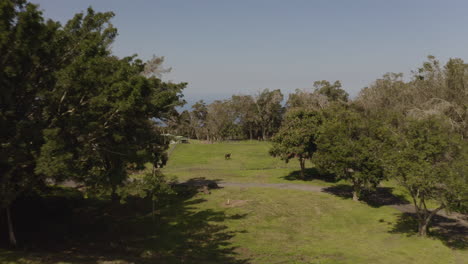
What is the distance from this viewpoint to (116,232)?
27938 mm

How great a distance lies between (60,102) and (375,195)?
3952cm

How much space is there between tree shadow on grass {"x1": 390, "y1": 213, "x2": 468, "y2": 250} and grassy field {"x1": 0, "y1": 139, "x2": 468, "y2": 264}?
0.17 m

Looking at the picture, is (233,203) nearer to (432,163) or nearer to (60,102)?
(432,163)

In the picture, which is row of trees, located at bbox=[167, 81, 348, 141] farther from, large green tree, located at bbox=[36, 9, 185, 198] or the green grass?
large green tree, located at bbox=[36, 9, 185, 198]

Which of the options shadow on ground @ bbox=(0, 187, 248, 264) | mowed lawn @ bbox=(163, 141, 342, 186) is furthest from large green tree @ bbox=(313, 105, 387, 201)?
shadow on ground @ bbox=(0, 187, 248, 264)

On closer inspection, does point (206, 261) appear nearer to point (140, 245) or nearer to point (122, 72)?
point (140, 245)

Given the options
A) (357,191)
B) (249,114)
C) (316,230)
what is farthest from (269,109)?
(316,230)

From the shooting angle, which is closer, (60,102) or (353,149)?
(60,102)

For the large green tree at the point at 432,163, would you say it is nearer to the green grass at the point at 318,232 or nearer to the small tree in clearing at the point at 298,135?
the green grass at the point at 318,232

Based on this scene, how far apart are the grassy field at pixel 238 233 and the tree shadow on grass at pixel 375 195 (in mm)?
1715

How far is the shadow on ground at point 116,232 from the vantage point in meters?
20.8

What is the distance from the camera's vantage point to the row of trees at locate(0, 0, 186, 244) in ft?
52.0

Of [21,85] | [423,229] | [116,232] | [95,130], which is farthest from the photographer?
[116,232]

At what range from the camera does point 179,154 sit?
78125 millimetres
